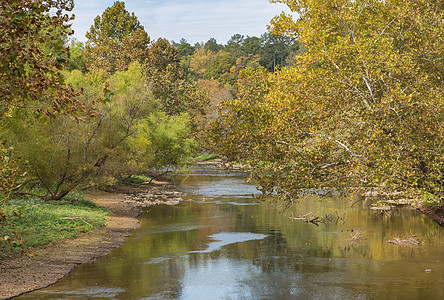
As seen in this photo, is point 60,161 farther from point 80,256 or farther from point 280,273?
point 280,273

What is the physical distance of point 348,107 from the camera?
20.8 m

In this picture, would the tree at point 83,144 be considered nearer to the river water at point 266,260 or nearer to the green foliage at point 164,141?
the river water at point 266,260

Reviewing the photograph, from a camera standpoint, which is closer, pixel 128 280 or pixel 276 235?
pixel 128 280

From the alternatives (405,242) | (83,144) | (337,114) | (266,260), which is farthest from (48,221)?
(405,242)

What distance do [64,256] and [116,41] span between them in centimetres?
Result: 4739

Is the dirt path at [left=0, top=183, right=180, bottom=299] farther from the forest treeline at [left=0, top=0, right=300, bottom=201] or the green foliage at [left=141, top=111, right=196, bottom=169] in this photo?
the green foliage at [left=141, top=111, right=196, bottom=169]

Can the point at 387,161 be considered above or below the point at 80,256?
above

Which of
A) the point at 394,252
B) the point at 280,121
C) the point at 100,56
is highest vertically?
the point at 100,56

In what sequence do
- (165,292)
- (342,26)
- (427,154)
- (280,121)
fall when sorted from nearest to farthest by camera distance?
(165,292) → (427,154) → (280,121) → (342,26)

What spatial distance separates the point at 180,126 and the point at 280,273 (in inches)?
1287

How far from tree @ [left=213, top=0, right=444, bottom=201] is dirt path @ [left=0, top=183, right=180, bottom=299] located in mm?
7733

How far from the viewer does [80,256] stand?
21.0 meters

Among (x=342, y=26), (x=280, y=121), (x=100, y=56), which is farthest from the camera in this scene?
(x=100, y=56)

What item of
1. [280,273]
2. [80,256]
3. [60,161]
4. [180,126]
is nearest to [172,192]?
[180,126]
